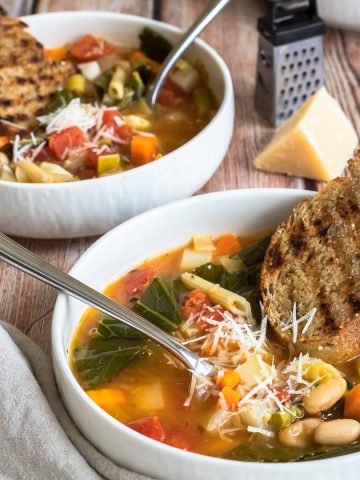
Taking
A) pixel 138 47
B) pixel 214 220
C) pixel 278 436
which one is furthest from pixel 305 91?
pixel 278 436

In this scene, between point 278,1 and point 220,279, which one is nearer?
point 220,279

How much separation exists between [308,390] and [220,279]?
64cm

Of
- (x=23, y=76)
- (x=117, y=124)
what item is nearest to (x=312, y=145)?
(x=117, y=124)

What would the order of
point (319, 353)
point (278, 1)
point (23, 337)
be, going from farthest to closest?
1. point (278, 1)
2. point (23, 337)
3. point (319, 353)

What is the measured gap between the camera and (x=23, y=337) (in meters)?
2.94

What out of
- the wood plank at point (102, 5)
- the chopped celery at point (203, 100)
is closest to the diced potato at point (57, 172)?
the chopped celery at point (203, 100)

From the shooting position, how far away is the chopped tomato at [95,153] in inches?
144

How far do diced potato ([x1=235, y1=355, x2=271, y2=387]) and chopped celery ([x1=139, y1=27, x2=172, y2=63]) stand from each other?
2183 millimetres

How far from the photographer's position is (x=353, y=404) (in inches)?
99.2

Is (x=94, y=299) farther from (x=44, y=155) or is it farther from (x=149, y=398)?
(x=44, y=155)

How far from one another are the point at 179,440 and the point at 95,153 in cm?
159

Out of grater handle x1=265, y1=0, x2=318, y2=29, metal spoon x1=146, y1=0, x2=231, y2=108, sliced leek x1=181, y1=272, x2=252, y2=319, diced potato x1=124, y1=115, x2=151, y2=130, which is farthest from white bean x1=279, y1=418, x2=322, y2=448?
grater handle x1=265, y1=0, x2=318, y2=29

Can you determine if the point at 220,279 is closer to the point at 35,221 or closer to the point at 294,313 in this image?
the point at 294,313

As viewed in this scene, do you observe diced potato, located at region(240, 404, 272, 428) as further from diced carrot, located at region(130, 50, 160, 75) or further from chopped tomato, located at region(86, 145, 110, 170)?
diced carrot, located at region(130, 50, 160, 75)
